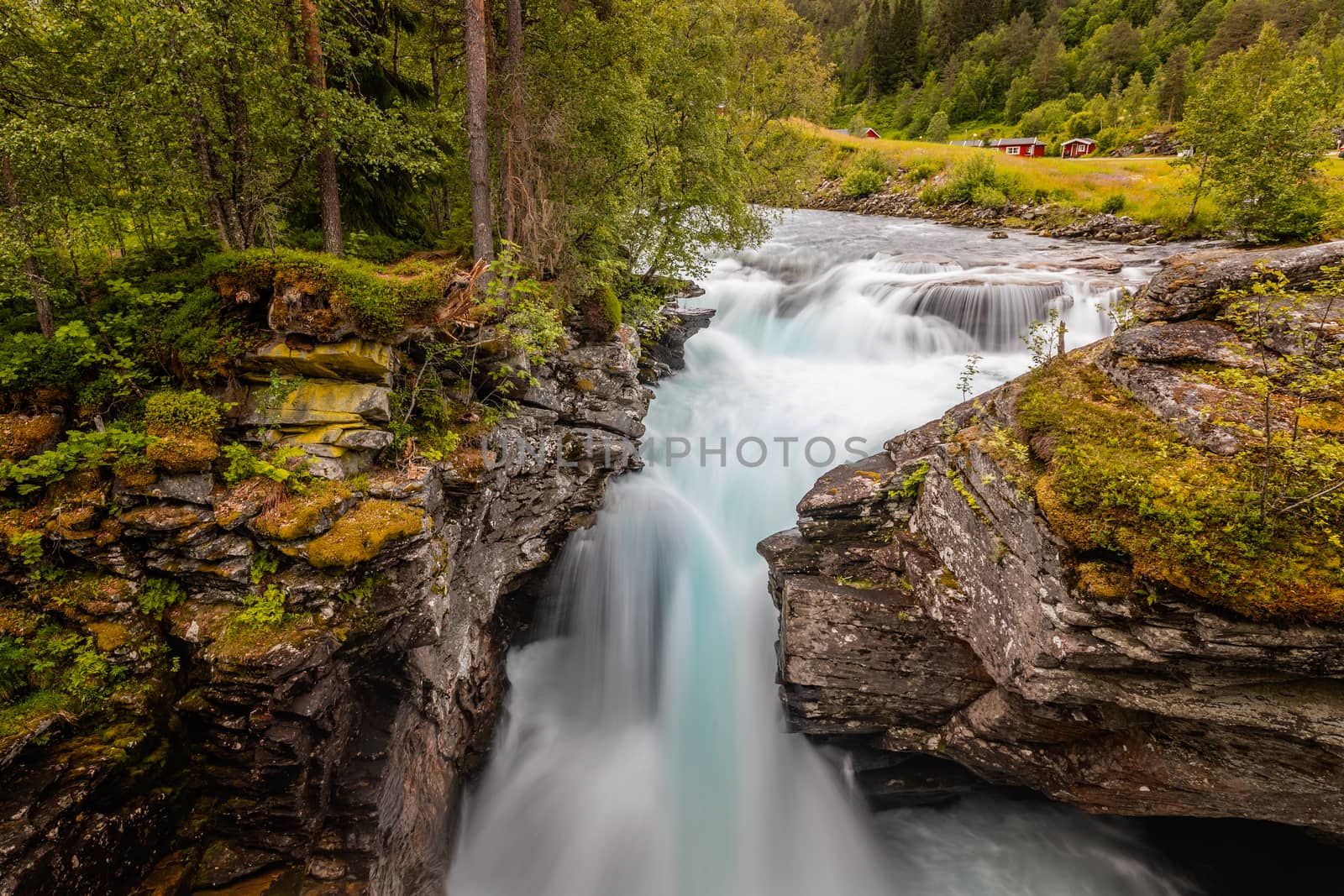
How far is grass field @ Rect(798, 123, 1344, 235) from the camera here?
20.0 m

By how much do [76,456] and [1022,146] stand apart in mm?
64569

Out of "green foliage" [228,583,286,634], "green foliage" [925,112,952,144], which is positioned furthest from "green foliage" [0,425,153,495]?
"green foliage" [925,112,952,144]

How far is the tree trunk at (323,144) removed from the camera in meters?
7.06

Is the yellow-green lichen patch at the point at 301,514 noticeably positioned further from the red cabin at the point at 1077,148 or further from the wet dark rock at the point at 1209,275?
the red cabin at the point at 1077,148

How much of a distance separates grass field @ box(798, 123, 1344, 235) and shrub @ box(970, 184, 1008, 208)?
1.30 m

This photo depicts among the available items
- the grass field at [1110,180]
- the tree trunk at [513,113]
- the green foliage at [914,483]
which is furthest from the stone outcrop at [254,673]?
the grass field at [1110,180]

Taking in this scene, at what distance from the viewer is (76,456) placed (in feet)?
18.3

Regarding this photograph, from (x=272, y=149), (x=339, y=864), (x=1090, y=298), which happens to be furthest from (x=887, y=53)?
(x=339, y=864)

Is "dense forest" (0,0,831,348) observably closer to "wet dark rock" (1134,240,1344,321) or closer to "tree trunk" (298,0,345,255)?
"tree trunk" (298,0,345,255)

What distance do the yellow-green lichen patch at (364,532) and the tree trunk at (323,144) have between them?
4589 millimetres

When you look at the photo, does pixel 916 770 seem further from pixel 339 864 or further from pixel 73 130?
pixel 73 130

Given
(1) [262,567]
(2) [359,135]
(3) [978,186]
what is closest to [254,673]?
(1) [262,567]

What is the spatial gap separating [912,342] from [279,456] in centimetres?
1336

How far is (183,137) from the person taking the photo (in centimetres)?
666
